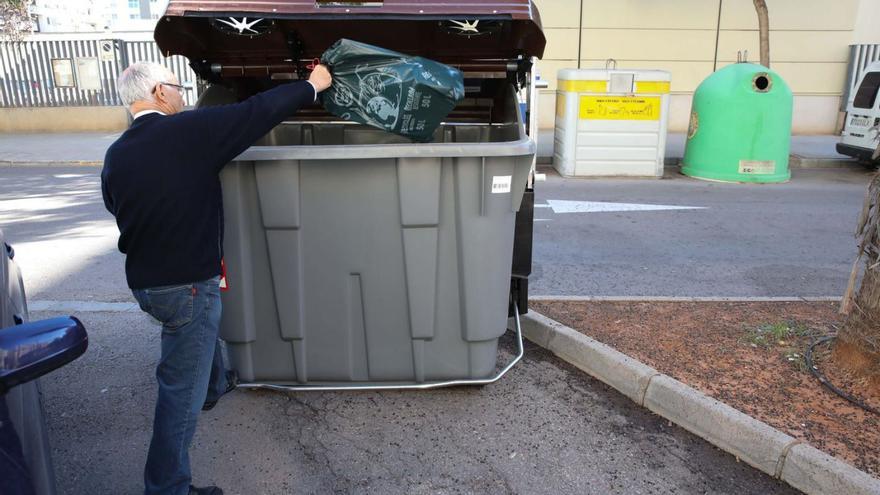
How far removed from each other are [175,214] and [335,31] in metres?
1.73

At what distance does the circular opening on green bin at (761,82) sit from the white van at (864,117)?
2162 mm

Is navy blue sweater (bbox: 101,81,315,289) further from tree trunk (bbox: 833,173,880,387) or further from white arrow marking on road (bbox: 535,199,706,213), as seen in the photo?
white arrow marking on road (bbox: 535,199,706,213)

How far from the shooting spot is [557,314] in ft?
14.9

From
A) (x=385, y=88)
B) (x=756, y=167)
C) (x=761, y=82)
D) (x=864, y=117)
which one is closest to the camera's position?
(x=385, y=88)

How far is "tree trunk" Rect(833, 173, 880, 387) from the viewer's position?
334 cm

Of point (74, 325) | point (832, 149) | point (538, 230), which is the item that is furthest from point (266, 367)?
point (832, 149)

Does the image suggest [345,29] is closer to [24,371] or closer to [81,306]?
[24,371]

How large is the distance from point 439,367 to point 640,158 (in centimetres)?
817

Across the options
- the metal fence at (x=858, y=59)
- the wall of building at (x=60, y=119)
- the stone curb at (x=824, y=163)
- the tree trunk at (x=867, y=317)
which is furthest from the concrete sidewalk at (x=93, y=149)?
the tree trunk at (x=867, y=317)

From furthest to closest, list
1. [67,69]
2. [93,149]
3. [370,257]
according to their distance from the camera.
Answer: [67,69] → [93,149] → [370,257]

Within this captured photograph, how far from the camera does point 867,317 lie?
338cm

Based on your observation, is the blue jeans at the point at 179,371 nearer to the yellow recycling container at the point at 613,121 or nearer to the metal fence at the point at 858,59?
→ the yellow recycling container at the point at 613,121

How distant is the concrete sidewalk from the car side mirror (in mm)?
11135

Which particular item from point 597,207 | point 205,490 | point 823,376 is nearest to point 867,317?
point 823,376
